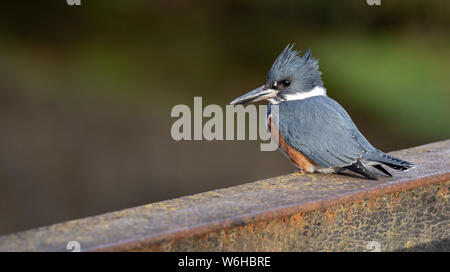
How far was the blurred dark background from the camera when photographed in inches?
167

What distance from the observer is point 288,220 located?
1.80 metres

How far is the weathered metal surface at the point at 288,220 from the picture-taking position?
5.39 ft

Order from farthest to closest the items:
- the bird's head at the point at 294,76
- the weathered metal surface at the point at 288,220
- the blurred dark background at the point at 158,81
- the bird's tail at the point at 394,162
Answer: the blurred dark background at the point at 158,81 → the bird's head at the point at 294,76 → the bird's tail at the point at 394,162 → the weathered metal surface at the point at 288,220

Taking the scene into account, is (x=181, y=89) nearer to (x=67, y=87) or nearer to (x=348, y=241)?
(x=67, y=87)

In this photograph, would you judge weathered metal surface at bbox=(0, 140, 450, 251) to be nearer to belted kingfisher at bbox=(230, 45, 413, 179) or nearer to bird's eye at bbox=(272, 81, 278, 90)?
belted kingfisher at bbox=(230, 45, 413, 179)

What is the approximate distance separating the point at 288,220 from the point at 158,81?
2773 mm

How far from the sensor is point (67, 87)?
4348 mm

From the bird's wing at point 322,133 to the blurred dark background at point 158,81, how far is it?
205cm

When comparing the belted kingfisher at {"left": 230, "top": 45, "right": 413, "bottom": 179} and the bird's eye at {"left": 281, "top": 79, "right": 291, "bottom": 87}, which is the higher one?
the bird's eye at {"left": 281, "top": 79, "right": 291, "bottom": 87}

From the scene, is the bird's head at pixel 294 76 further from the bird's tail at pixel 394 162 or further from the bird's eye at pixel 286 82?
the bird's tail at pixel 394 162

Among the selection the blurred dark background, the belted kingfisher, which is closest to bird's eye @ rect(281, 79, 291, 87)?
the belted kingfisher

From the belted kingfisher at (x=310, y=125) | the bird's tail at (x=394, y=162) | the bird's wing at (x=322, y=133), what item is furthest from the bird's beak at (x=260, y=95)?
the bird's tail at (x=394, y=162)

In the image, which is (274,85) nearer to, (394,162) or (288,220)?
(394,162)
